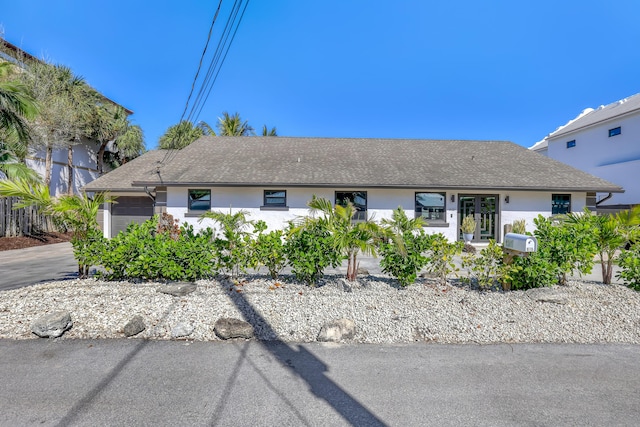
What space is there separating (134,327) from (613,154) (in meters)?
24.2

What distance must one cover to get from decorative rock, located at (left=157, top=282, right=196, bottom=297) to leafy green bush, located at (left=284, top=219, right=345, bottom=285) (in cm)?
172

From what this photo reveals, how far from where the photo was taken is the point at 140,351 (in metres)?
3.73

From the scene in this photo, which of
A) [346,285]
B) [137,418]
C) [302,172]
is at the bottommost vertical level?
[137,418]

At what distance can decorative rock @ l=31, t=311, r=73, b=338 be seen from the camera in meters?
4.06

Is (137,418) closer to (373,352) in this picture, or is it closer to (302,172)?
(373,352)

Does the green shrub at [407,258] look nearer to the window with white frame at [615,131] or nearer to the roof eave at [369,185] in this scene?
the roof eave at [369,185]

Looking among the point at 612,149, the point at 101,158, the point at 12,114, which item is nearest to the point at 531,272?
the point at 12,114

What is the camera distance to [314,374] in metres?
3.27

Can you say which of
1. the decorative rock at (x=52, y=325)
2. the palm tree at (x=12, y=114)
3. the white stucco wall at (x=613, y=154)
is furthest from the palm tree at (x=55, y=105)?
the white stucco wall at (x=613, y=154)

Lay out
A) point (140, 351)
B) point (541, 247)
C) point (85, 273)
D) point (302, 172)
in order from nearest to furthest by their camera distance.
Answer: point (140, 351), point (541, 247), point (85, 273), point (302, 172)

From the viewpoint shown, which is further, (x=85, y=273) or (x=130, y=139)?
(x=130, y=139)

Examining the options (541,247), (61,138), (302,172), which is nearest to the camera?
(541,247)

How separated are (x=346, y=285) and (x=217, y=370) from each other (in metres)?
2.90

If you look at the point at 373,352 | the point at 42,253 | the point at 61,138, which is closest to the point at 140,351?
the point at 373,352
